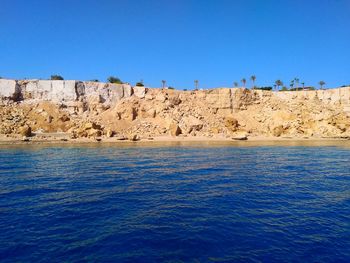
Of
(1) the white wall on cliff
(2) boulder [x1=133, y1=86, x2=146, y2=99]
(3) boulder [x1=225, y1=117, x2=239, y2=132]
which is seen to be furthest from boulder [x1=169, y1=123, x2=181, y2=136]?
(1) the white wall on cliff

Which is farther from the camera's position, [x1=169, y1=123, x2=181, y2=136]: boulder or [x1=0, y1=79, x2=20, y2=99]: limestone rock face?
[x1=0, y1=79, x2=20, y2=99]: limestone rock face

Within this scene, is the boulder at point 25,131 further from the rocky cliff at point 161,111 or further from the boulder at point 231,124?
the boulder at point 231,124

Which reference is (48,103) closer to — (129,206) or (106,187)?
(106,187)

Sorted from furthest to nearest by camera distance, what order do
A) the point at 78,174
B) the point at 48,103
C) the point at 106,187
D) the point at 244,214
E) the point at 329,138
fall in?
the point at 48,103, the point at 329,138, the point at 78,174, the point at 106,187, the point at 244,214

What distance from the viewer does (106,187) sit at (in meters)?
14.0

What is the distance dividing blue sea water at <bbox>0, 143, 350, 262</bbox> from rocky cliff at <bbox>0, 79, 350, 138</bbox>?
118 feet

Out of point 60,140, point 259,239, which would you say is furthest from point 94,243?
point 60,140

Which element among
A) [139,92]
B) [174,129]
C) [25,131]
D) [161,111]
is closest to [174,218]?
[174,129]

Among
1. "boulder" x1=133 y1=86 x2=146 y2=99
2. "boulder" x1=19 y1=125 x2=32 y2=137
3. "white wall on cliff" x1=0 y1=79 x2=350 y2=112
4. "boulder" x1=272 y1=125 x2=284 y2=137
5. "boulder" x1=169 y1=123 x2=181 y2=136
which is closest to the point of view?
"boulder" x1=19 y1=125 x2=32 y2=137

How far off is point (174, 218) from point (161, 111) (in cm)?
5557

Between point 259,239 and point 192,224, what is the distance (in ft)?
7.03

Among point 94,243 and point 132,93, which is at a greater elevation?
point 132,93

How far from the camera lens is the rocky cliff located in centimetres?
5584

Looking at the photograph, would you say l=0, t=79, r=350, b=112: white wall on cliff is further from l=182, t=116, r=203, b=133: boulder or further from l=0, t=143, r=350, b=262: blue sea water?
l=0, t=143, r=350, b=262: blue sea water
